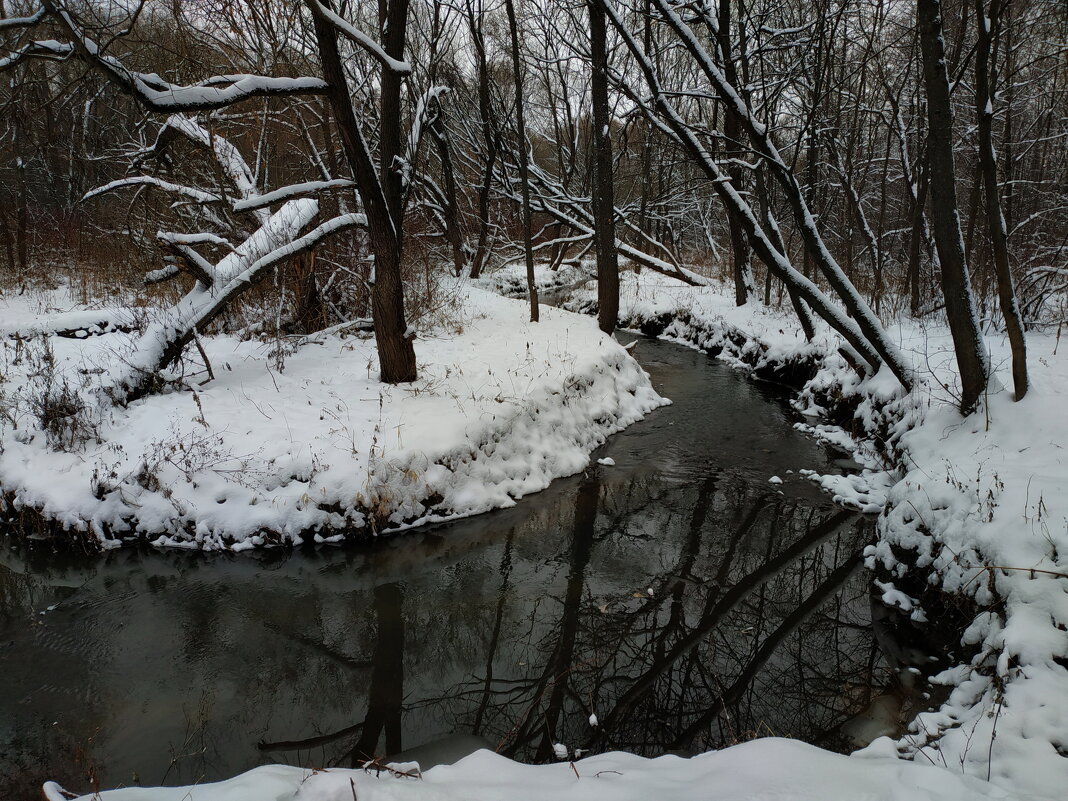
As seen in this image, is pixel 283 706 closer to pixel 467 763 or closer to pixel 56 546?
pixel 467 763

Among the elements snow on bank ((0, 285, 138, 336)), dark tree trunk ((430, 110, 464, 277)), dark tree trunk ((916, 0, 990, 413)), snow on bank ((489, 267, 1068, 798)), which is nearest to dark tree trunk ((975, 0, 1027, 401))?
dark tree trunk ((916, 0, 990, 413))

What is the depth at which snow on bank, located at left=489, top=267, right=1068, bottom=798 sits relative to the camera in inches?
118

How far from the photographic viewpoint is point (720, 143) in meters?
16.8

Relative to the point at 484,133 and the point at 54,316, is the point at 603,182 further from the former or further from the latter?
the point at 54,316

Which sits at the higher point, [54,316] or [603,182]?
[603,182]

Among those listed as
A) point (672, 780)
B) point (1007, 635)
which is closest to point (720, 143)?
→ point (1007, 635)

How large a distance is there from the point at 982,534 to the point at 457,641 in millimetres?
4000

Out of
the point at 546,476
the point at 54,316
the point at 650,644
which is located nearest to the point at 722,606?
the point at 650,644

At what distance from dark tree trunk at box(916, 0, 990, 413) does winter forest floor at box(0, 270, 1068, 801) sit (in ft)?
1.44

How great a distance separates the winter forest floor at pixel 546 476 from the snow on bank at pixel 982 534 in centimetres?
2

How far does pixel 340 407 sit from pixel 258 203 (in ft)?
8.07

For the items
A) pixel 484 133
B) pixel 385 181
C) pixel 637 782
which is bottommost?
pixel 637 782

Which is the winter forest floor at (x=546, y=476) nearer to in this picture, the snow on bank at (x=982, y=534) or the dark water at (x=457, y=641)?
the snow on bank at (x=982, y=534)

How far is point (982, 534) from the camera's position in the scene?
4.12 m
